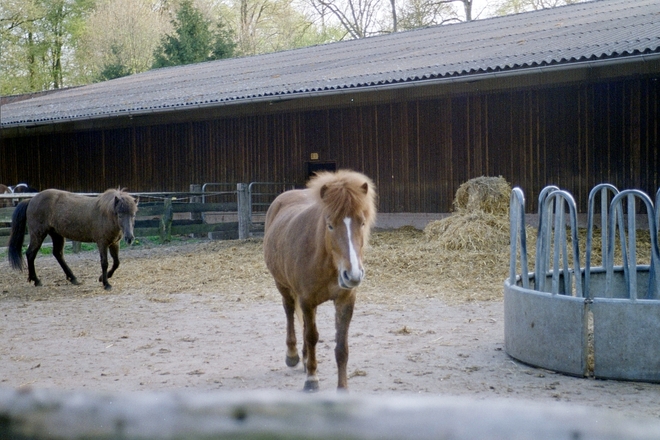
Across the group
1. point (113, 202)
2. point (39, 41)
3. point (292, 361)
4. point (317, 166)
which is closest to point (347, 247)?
point (292, 361)

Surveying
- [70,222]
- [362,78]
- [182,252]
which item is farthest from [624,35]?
[70,222]

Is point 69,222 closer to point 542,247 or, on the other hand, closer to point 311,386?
point 311,386

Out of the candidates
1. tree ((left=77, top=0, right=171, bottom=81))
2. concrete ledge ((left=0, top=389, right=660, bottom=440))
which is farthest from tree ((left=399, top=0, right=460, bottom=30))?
concrete ledge ((left=0, top=389, right=660, bottom=440))

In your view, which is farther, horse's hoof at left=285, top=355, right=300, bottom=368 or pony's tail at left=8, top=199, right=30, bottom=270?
pony's tail at left=8, top=199, right=30, bottom=270

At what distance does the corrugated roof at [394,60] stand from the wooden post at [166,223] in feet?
9.66

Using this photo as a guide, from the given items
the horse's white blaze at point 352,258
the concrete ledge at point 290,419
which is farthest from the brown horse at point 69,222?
the concrete ledge at point 290,419

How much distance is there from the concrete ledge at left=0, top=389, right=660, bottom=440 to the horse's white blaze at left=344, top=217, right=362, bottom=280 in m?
3.53

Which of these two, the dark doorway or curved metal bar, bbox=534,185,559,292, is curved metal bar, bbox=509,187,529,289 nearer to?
curved metal bar, bbox=534,185,559,292

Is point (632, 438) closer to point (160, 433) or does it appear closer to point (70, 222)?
point (160, 433)

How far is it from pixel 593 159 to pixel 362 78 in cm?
483

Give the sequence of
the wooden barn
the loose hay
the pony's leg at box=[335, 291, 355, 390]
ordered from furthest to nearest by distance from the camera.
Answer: the wooden barn → the loose hay → the pony's leg at box=[335, 291, 355, 390]

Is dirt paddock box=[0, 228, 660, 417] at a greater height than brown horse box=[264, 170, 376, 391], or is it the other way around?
brown horse box=[264, 170, 376, 391]

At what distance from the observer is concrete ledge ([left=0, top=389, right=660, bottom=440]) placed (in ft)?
1.30

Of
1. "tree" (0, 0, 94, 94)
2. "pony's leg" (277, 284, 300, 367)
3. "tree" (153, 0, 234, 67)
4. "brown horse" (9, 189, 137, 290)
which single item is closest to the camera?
"pony's leg" (277, 284, 300, 367)
